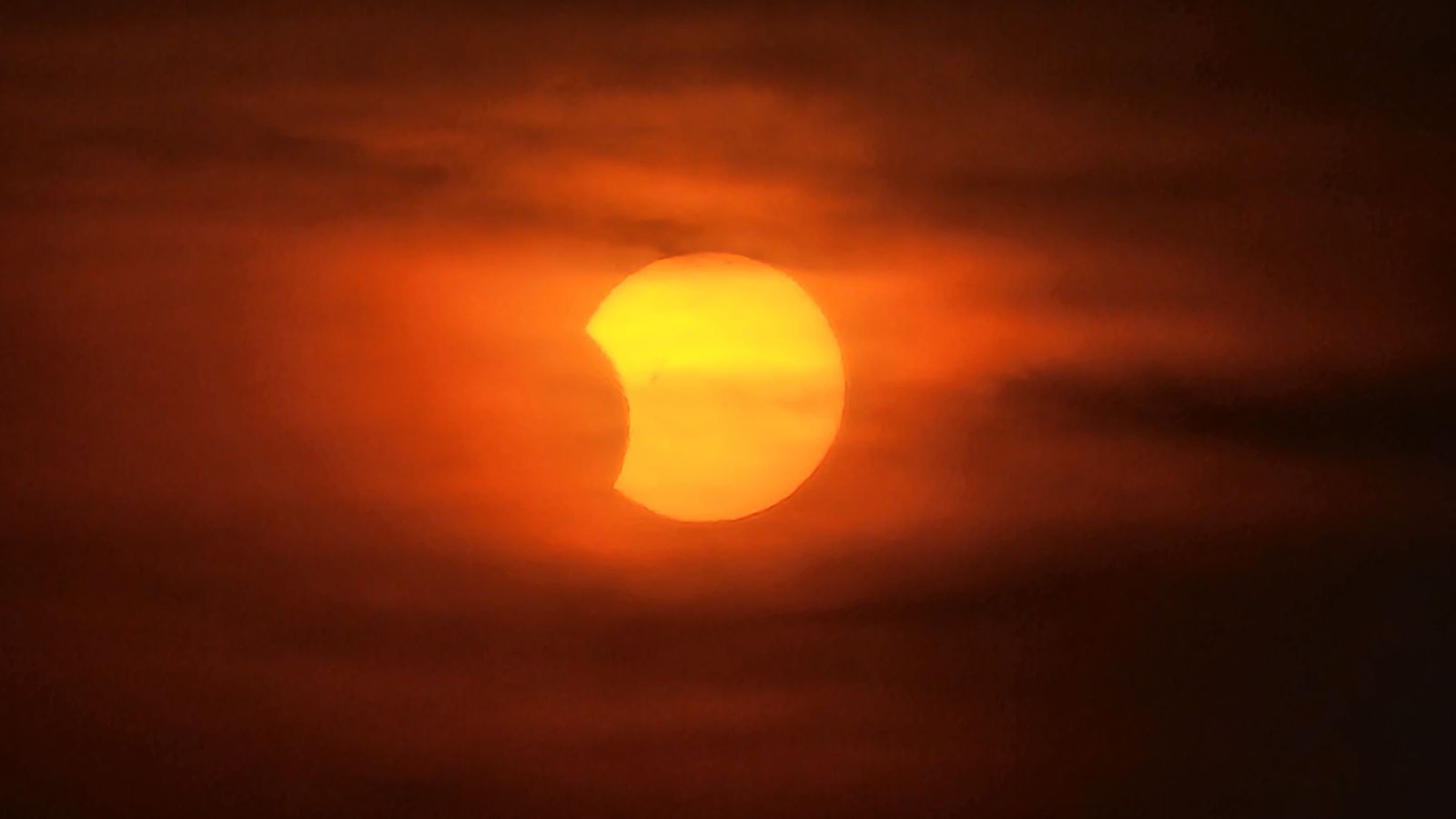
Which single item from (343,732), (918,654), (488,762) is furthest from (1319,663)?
(343,732)

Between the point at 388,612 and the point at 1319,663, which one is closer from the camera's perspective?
the point at 388,612

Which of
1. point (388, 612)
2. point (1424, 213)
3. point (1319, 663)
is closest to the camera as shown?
point (1424, 213)

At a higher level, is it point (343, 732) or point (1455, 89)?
point (1455, 89)

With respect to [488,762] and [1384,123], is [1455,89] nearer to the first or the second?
[1384,123]

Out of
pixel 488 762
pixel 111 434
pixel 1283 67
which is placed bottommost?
pixel 488 762

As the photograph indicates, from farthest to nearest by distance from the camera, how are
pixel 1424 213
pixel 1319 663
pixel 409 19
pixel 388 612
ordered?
pixel 1319 663 → pixel 388 612 → pixel 1424 213 → pixel 409 19

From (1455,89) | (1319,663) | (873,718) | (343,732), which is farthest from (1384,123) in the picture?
(343,732)

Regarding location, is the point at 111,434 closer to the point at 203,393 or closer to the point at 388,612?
the point at 203,393
